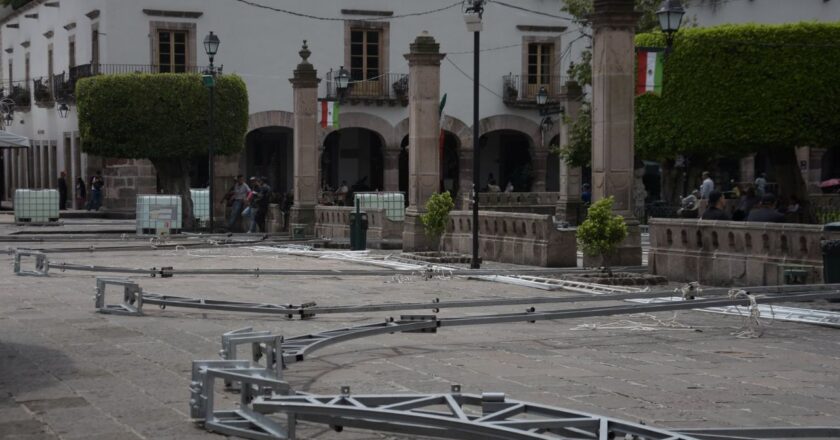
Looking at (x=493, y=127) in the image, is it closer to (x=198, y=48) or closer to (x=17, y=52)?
(x=198, y=48)

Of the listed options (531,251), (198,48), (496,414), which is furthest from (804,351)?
(198,48)

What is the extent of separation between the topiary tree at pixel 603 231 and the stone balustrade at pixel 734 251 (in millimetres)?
705

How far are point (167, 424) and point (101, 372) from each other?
6.93 feet

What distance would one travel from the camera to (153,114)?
123 ft

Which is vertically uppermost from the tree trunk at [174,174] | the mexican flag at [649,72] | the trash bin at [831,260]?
the mexican flag at [649,72]

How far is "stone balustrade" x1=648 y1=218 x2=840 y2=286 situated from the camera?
15.7 metres

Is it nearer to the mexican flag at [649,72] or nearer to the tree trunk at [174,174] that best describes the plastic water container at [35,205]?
the tree trunk at [174,174]

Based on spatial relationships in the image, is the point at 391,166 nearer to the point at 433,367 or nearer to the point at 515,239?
the point at 515,239

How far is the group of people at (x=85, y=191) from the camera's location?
149ft

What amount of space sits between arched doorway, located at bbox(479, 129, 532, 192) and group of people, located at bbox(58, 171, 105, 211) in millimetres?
14541

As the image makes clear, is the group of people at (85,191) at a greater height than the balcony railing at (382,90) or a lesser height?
lesser

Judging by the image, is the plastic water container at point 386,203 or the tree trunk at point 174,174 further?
the tree trunk at point 174,174

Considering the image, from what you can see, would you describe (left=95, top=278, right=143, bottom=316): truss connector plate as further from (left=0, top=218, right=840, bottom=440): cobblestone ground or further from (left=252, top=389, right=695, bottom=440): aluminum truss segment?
(left=252, top=389, right=695, bottom=440): aluminum truss segment

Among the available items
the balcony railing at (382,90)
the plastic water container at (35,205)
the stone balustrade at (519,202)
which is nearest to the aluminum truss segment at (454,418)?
the stone balustrade at (519,202)
